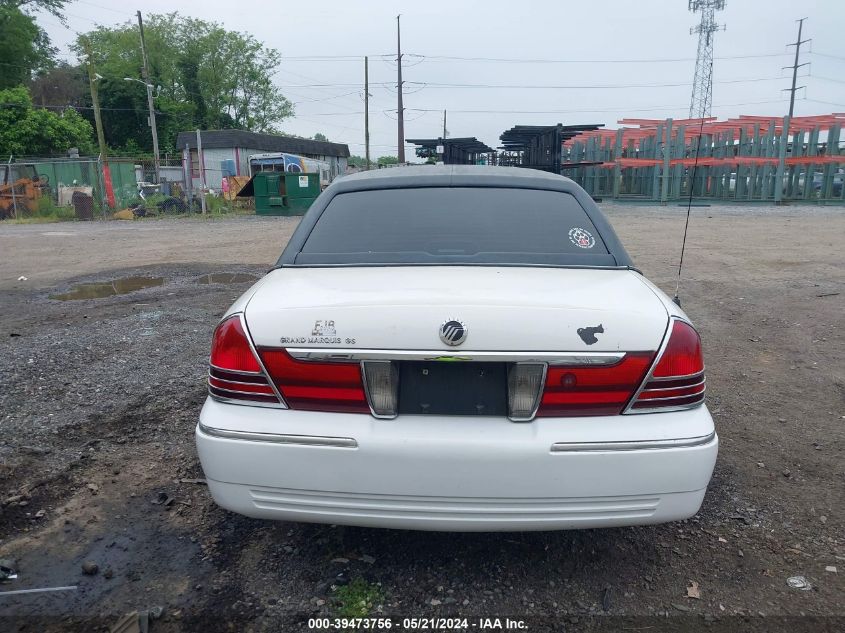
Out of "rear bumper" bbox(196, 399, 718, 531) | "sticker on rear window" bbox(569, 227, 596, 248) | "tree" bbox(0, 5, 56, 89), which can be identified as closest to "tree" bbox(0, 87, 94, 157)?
"tree" bbox(0, 5, 56, 89)

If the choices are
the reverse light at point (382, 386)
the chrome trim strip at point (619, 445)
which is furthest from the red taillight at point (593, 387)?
the reverse light at point (382, 386)

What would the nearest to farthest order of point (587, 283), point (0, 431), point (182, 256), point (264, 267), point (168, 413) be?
point (587, 283)
point (0, 431)
point (168, 413)
point (264, 267)
point (182, 256)

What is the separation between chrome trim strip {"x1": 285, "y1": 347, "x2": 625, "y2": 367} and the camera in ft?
7.09

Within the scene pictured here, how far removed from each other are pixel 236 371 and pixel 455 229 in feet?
4.37

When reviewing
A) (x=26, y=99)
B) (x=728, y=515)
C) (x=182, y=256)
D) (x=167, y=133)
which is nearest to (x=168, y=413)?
(x=728, y=515)

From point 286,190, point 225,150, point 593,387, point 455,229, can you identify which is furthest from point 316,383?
point 225,150

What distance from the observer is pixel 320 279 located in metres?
2.67

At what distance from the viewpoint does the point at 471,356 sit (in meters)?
2.16

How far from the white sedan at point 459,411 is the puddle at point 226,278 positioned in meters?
7.39

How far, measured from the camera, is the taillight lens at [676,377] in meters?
2.26

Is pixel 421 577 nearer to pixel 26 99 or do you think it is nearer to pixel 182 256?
pixel 182 256

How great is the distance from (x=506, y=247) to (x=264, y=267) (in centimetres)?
853

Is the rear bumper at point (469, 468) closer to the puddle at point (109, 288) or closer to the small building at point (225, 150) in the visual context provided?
the puddle at point (109, 288)

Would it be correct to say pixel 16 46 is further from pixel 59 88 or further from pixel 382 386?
pixel 382 386
